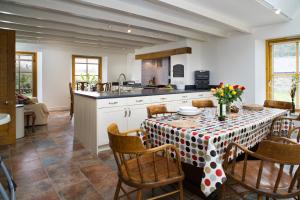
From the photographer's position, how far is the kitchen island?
329 centimetres

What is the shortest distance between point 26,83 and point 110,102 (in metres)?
5.55

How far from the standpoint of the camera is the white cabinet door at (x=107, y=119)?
10.8ft

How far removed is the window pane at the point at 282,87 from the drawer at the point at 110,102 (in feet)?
12.8

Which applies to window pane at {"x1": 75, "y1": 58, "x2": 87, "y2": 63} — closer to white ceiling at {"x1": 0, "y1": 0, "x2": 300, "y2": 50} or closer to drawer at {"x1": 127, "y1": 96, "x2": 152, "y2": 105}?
white ceiling at {"x1": 0, "y1": 0, "x2": 300, "y2": 50}

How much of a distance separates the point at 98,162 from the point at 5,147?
1.84m

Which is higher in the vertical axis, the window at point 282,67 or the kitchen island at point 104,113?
the window at point 282,67

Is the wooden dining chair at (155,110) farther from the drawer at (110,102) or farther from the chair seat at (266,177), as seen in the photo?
the chair seat at (266,177)

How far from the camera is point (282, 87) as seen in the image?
4.98m

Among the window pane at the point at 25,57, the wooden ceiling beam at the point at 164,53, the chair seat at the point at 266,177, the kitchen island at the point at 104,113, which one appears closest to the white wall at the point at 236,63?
the wooden ceiling beam at the point at 164,53

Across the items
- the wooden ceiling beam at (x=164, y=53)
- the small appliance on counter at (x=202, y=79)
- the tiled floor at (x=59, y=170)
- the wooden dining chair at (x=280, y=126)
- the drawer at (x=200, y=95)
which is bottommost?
the tiled floor at (x=59, y=170)

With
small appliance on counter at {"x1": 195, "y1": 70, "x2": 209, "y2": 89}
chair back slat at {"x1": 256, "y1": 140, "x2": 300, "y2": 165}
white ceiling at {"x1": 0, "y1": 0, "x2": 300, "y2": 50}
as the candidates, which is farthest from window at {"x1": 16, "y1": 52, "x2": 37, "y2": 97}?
chair back slat at {"x1": 256, "y1": 140, "x2": 300, "y2": 165}

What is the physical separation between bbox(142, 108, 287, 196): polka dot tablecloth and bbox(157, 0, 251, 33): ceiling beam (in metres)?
1.90

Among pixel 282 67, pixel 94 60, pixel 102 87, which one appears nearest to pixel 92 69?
pixel 94 60

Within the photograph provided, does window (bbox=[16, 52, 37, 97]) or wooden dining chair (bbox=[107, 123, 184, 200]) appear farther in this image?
window (bbox=[16, 52, 37, 97])
